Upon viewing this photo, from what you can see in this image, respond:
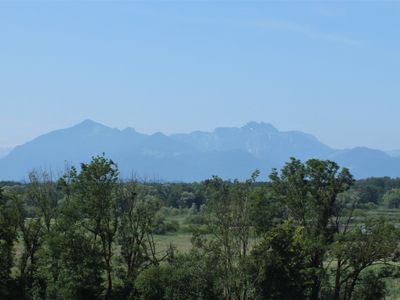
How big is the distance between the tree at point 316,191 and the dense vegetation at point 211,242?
77mm

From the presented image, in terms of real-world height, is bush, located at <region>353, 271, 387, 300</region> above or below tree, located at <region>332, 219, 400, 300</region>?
below

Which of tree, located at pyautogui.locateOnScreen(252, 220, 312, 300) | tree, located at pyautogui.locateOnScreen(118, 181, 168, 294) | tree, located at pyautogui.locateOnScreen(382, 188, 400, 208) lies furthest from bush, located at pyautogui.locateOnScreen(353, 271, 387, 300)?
tree, located at pyautogui.locateOnScreen(382, 188, 400, 208)

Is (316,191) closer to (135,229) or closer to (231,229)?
(231,229)

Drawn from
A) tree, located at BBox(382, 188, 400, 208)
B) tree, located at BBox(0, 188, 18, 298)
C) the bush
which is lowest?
the bush

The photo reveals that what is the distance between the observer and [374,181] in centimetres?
18275

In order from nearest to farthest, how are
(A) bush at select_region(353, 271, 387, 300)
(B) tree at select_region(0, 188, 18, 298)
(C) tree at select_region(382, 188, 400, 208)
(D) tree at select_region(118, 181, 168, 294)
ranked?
(B) tree at select_region(0, 188, 18, 298), (A) bush at select_region(353, 271, 387, 300), (D) tree at select_region(118, 181, 168, 294), (C) tree at select_region(382, 188, 400, 208)

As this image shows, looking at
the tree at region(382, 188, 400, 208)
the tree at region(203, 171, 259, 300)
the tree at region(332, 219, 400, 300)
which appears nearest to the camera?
the tree at region(203, 171, 259, 300)

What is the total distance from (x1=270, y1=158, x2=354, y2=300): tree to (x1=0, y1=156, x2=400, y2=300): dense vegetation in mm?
77

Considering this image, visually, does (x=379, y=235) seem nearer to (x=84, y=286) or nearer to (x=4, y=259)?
(x=84, y=286)

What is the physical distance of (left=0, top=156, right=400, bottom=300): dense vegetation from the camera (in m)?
40.2

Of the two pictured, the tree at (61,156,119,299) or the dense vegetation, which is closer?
the dense vegetation

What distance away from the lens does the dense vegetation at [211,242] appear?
40.2 m

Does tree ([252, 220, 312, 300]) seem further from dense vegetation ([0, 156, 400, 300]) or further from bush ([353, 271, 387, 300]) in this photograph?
bush ([353, 271, 387, 300])

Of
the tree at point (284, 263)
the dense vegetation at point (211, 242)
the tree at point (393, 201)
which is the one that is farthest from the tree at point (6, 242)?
the tree at point (393, 201)
